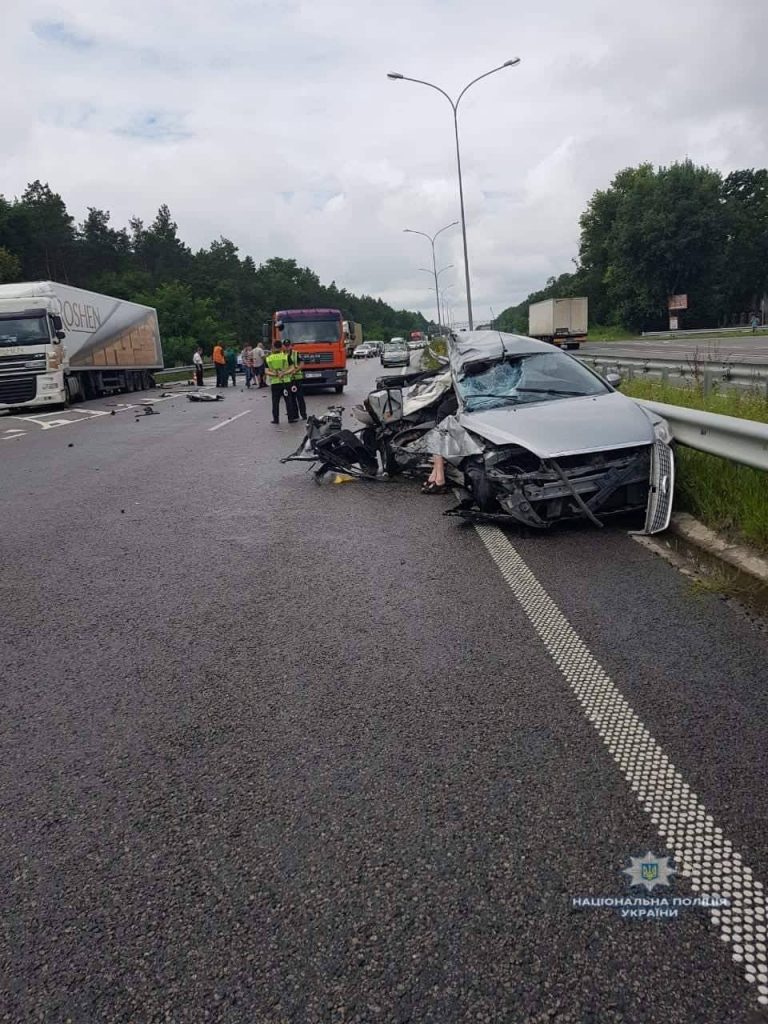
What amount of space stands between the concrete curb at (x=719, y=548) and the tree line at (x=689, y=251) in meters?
65.6

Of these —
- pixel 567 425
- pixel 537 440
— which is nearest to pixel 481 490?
pixel 537 440

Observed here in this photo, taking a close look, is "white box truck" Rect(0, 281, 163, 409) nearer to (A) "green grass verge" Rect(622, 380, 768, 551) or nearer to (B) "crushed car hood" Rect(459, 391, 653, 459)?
(B) "crushed car hood" Rect(459, 391, 653, 459)

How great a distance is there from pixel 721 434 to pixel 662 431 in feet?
1.74

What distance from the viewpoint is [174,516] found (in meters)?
7.54

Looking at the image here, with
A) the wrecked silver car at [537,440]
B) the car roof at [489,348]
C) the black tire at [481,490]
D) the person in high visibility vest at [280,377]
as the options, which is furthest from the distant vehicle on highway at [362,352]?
the black tire at [481,490]

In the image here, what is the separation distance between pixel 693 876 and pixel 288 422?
1505 centimetres

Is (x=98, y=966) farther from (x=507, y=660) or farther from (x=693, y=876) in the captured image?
(x=507, y=660)

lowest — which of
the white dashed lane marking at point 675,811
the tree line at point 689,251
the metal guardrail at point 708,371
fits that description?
the white dashed lane marking at point 675,811

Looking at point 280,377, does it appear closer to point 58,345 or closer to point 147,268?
point 58,345

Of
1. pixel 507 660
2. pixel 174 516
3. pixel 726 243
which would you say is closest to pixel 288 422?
pixel 174 516

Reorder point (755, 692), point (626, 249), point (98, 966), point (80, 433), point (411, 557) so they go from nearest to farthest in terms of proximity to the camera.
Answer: point (98, 966) → point (755, 692) → point (411, 557) → point (80, 433) → point (626, 249)

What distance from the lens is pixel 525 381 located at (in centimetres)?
772

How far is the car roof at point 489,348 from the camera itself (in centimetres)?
830

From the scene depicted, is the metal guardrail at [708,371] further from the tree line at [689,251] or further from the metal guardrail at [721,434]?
the tree line at [689,251]
